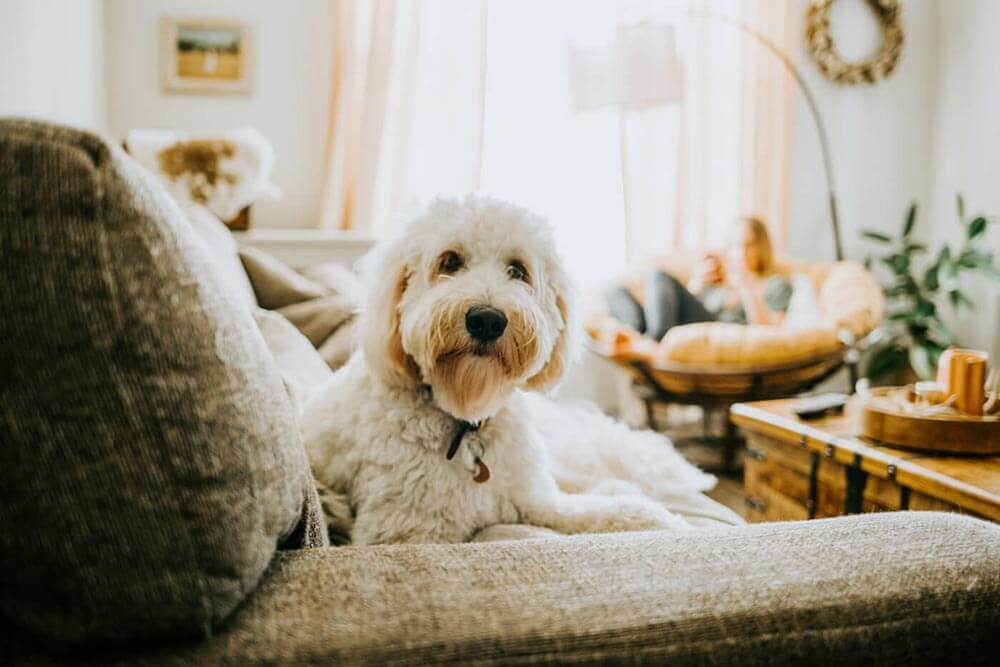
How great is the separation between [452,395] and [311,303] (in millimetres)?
957

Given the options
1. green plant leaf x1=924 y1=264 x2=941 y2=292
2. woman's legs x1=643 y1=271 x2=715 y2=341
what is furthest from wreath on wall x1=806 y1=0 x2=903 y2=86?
woman's legs x1=643 y1=271 x2=715 y2=341

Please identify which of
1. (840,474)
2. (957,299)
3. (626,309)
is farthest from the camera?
(957,299)

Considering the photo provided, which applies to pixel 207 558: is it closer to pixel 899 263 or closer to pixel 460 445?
pixel 460 445

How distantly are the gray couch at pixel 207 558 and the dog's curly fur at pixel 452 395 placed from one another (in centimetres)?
57

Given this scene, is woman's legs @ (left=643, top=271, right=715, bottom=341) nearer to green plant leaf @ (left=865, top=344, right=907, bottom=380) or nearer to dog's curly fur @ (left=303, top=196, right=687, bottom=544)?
green plant leaf @ (left=865, top=344, right=907, bottom=380)

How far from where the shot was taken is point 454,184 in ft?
15.0

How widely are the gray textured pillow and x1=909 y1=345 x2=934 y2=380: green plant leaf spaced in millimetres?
4527

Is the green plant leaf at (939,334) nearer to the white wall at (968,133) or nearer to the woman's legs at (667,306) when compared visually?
the white wall at (968,133)

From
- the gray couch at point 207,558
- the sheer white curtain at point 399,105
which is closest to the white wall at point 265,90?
the sheer white curtain at point 399,105

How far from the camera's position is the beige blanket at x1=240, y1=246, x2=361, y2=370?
2.06 metres

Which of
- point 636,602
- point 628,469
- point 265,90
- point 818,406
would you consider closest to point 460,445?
point 628,469

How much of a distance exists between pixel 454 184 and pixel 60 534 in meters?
4.14

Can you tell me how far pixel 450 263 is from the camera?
1.39 m

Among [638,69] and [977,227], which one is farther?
[977,227]
